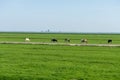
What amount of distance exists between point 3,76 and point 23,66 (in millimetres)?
3877

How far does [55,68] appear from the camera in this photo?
2180 centimetres

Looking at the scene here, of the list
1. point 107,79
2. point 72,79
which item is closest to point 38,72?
point 72,79

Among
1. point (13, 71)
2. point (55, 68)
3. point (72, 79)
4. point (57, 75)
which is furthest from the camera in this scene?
point (55, 68)

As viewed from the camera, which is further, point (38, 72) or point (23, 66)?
point (23, 66)

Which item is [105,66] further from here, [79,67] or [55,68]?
[55,68]

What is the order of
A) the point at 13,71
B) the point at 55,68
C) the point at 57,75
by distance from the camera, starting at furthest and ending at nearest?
the point at 55,68, the point at 13,71, the point at 57,75

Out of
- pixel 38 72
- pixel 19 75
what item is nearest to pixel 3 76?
pixel 19 75

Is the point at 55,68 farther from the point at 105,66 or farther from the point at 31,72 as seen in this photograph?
the point at 105,66

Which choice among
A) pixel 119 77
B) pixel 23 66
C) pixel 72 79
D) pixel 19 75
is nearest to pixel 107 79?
pixel 119 77

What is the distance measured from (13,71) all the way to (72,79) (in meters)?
4.72

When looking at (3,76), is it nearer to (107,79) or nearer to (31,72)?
(31,72)

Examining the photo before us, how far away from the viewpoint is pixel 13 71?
20.2 m

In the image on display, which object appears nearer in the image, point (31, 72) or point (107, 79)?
point (107, 79)

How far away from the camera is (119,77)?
1838cm
